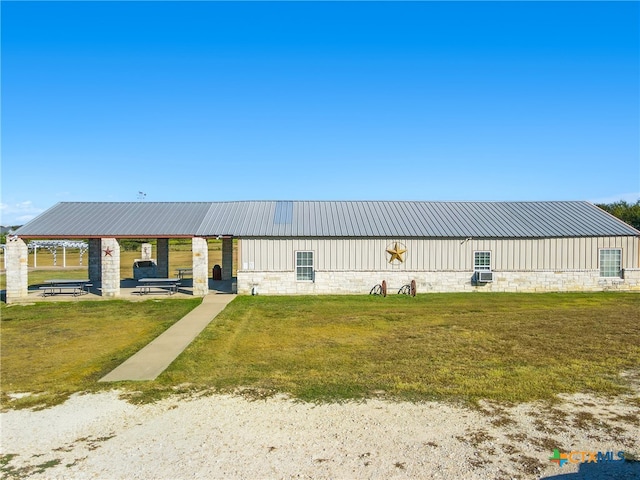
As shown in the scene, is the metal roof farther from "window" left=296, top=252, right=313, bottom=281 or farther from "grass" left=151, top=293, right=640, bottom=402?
"grass" left=151, top=293, right=640, bottom=402

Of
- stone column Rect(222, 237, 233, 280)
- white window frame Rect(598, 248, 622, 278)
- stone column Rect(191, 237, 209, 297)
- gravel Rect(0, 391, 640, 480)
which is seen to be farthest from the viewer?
stone column Rect(222, 237, 233, 280)

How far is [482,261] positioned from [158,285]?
1627 centimetres

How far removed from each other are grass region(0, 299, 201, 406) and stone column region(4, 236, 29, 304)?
1.48 meters

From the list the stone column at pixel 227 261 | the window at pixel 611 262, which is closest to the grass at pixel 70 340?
the stone column at pixel 227 261

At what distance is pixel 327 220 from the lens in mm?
24250

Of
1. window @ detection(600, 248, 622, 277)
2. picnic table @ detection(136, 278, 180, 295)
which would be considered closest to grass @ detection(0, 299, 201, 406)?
picnic table @ detection(136, 278, 180, 295)

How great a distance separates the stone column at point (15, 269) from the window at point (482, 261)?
2126 centimetres

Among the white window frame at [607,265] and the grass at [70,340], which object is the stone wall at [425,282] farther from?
the grass at [70,340]

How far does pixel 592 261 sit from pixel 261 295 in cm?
1657

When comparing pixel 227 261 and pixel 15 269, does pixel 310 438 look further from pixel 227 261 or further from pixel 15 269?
pixel 227 261

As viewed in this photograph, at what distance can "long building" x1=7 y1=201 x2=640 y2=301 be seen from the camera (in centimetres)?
2250

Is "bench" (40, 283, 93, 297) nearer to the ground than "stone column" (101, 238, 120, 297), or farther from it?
nearer to the ground

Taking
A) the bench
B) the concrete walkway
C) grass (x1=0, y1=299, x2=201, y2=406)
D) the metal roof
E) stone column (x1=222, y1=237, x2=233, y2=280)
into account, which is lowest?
grass (x1=0, y1=299, x2=201, y2=406)

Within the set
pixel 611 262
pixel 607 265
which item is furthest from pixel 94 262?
pixel 611 262
